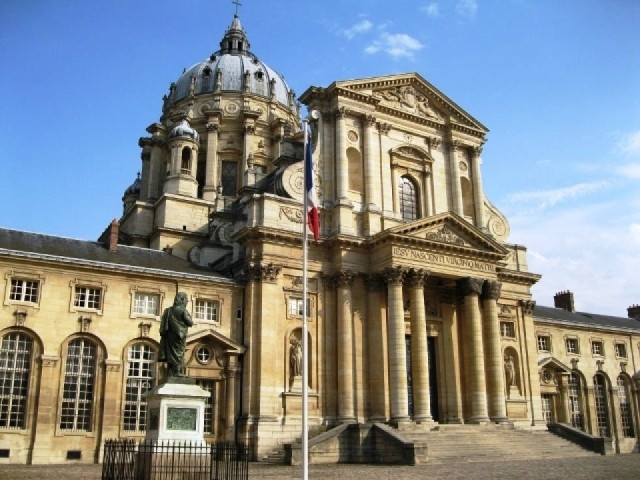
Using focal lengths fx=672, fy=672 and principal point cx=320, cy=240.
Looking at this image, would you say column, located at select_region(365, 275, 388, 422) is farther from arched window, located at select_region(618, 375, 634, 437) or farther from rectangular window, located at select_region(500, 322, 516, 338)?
arched window, located at select_region(618, 375, 634, 437)

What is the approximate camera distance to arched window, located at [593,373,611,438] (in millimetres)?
47000

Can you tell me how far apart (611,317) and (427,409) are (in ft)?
98.2

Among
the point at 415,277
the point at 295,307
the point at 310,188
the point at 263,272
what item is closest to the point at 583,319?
the point at 415,277

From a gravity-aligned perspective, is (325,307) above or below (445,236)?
below

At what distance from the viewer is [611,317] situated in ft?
183

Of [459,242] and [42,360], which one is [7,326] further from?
[459,242]

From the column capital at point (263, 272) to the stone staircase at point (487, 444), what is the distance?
9577 millimetres

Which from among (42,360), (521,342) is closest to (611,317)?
(521,342)

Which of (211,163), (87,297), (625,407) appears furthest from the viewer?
(211,163)

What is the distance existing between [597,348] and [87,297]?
36302 mm

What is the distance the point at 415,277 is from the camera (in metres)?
34.2

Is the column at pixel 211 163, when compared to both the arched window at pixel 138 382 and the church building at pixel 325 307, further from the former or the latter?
the arched window at pixel 138 382

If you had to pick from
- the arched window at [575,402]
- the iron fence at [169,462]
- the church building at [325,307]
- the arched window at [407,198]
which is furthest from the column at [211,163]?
the iron fence at [169,462]

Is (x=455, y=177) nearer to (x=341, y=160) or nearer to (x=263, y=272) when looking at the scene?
(x=341, y=160)
